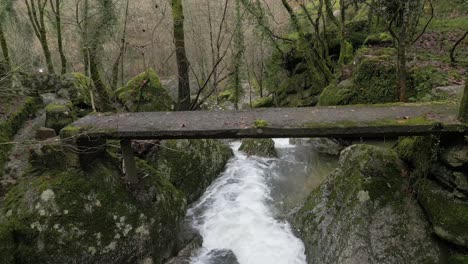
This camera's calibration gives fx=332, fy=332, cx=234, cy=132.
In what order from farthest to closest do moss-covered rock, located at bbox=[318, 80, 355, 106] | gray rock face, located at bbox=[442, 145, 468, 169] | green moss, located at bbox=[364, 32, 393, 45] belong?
green moss, located at bbox=[364, 32, 393, 45]
moss-covered rock, located at bbox=[318, 80, 355, 106]
gray rock face, located at bbox=[442, 145, 468, 169]

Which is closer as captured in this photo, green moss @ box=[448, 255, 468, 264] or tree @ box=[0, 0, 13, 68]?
green moss @ box=[448, 255, 468, 264]

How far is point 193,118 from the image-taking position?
4938mm

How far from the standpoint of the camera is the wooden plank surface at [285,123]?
4.16 meters

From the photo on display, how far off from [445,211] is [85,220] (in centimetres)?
477

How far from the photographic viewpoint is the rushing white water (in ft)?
17.5

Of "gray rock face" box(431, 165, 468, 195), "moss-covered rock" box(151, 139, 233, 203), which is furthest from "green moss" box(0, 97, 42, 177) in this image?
"gray rock face" box(431, 165, 468, 195)

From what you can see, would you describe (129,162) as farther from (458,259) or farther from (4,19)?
(4,19)

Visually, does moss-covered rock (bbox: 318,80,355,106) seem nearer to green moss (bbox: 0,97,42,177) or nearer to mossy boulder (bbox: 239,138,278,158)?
mossy boulder (bbox: 239,138,278,158)

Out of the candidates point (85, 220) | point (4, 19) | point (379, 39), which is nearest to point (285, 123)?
point (85, 220)

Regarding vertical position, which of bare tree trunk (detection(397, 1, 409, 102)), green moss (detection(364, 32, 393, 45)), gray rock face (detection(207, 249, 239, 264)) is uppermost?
green moss (detection(364, 32, 393, 45))

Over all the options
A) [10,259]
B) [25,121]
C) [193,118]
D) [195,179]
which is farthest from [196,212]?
[25,121]

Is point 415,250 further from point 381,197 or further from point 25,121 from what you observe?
point 25,121

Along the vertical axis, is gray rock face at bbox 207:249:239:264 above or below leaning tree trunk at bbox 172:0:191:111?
below

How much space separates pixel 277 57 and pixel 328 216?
1094 cm
